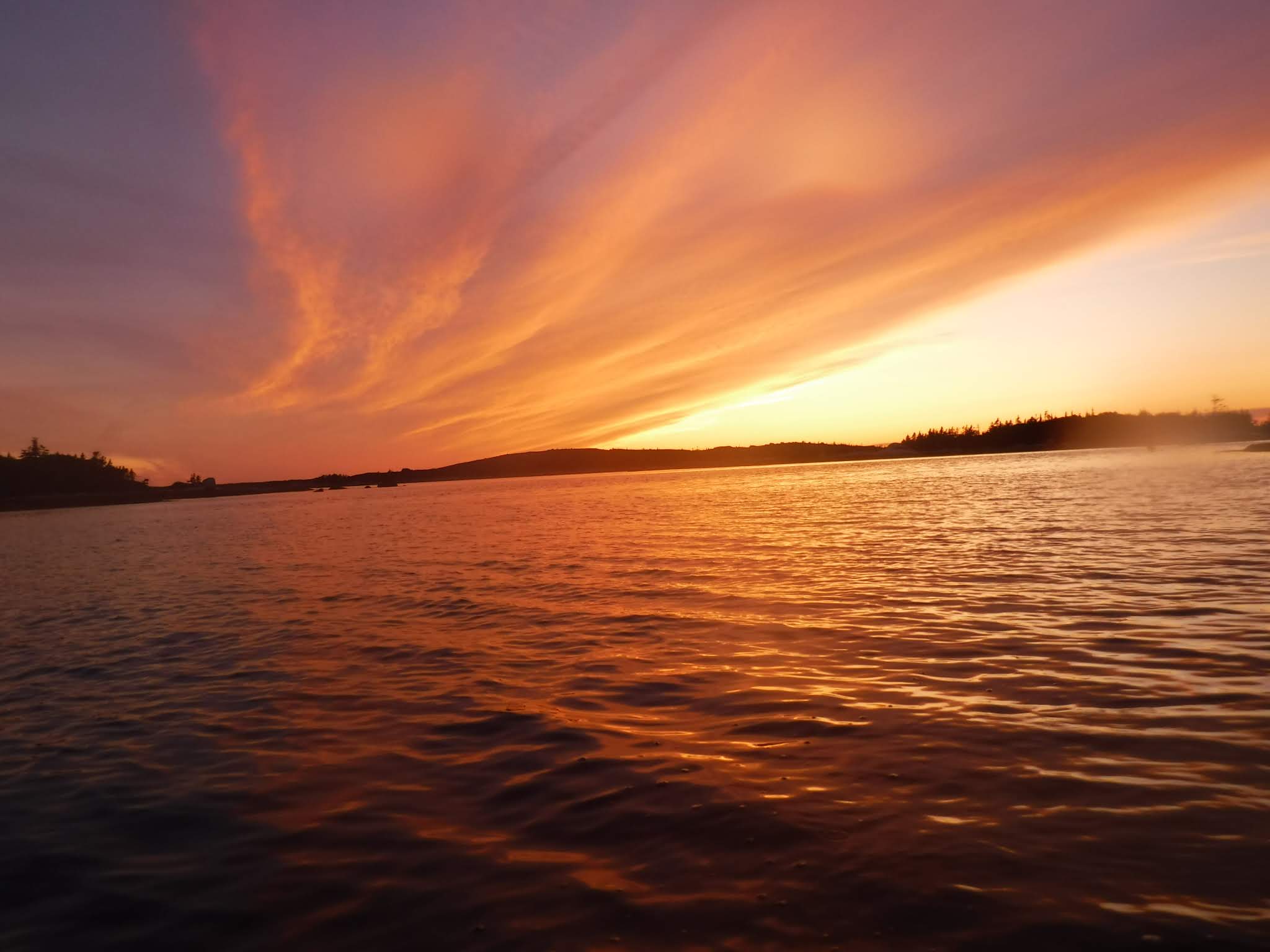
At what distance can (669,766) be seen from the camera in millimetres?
10055

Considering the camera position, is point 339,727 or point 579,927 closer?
point 579,927

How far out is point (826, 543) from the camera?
116ft

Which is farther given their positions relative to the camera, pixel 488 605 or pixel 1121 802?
pixel 488 605

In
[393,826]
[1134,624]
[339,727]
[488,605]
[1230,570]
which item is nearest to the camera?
[393,826]

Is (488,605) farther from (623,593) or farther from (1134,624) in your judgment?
(1134,624)

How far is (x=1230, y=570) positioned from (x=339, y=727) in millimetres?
25526

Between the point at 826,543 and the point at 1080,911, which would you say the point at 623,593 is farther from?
the point at 1080,911

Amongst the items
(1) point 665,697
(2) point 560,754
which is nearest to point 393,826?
(2) point 560,754

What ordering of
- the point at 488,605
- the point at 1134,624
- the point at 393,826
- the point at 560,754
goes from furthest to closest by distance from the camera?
the point at 488,605 < the point at 1134,624 < the point at 560,754 < the point at 393,826

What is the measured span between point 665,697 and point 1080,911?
7.76 metres

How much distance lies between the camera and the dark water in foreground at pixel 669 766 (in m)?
6.68

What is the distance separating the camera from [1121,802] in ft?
26.7

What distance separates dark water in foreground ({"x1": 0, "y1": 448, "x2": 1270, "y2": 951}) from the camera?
668 cm

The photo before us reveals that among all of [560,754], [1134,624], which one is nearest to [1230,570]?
[1134,624]
